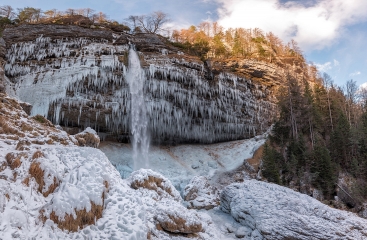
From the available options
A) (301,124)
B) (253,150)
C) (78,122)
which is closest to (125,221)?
(78,122)

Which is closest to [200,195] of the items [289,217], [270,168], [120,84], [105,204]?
[289,217]

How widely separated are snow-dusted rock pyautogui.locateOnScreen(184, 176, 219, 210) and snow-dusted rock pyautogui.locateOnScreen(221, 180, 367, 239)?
77.4 inches

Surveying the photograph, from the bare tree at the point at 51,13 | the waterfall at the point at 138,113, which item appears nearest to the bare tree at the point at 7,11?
the bare tree at the point at 51,13

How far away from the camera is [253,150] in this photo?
2602cm

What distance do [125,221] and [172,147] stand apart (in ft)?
75.6

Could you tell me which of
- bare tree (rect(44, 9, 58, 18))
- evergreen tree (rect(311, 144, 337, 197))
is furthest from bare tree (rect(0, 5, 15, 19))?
evergreen tree (rect(311, 144, 337, 197))

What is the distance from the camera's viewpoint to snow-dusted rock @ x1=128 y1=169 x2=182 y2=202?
27.0 ft

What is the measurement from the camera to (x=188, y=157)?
27062 millimetres

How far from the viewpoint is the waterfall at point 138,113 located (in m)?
23.0

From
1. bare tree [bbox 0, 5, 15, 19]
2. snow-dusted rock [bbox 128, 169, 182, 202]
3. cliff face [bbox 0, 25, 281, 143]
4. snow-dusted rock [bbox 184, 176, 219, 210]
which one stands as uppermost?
bare tree [bbox 0, 5, 15, 19]

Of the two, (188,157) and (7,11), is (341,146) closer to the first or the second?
(188,157)

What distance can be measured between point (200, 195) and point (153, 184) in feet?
16.2

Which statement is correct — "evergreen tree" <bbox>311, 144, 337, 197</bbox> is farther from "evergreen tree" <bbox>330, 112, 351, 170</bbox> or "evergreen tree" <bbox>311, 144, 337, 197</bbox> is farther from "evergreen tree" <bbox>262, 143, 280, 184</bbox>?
"evergreen tree" <bbox>330, 112, 351, 170</bbox>

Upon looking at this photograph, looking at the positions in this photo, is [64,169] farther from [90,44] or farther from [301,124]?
[301,124]
